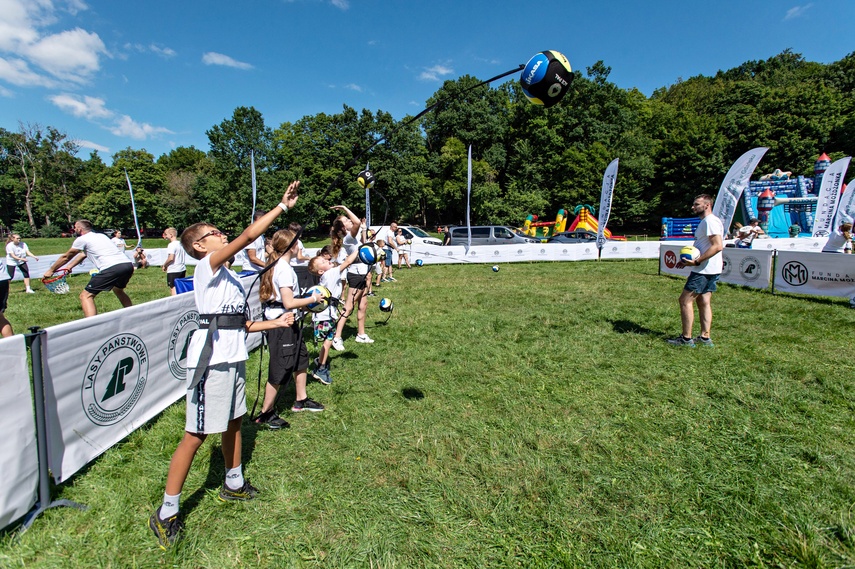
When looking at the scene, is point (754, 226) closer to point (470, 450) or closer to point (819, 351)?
point (819, 351)

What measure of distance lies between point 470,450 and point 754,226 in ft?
58.3

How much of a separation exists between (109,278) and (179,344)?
2.95m

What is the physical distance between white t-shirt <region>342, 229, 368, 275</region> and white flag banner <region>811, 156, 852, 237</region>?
2225 cm

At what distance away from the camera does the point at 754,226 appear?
15594mm

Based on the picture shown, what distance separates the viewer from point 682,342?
5.86 m

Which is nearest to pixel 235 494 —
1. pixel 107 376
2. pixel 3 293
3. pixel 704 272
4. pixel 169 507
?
pixel 169 507

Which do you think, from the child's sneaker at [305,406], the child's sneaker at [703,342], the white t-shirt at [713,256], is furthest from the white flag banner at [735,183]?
the child's sneaker at [305,406]

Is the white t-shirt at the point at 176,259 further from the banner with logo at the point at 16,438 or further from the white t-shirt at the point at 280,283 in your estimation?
the banner with logo at the point at 16,438

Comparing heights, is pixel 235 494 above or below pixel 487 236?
below

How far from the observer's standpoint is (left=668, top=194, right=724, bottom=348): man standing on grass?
5.43 m

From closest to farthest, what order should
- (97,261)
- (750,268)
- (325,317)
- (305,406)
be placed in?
(305,406), (325,317), (97,261), (750,268)

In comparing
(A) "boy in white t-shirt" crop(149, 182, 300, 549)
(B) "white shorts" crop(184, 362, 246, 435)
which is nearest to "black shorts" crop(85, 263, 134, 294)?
(A) "boy in white t-shirt" crop(149, 182, 300, 549)

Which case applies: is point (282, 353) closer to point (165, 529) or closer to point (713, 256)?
point (165, 529)

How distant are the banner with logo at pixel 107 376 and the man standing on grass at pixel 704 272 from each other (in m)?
6.36
